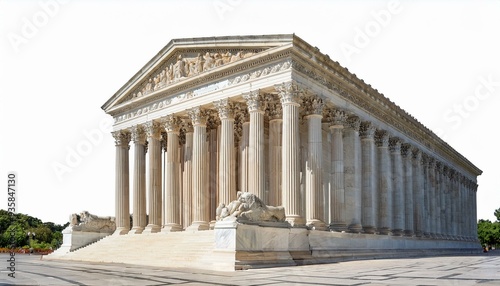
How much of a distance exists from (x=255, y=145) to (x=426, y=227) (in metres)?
32.3

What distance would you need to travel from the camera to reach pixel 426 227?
2422 inches

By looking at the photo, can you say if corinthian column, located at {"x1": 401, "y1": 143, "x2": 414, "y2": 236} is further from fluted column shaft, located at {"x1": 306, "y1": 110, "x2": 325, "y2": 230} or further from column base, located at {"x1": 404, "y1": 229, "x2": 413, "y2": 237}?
fluted column shaft, located at {"x1": 306, "y1": 110, "x2": 325, "y2": 230}

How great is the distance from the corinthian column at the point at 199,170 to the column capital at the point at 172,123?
3.14 meters

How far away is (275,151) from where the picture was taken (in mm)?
41719

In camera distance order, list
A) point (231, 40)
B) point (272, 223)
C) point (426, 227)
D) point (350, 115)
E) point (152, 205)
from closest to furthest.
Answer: point (272, 223), point (231, 40), point (350, 115), point (152, 205), point (426, 227)

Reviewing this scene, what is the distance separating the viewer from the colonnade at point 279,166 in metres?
38.2

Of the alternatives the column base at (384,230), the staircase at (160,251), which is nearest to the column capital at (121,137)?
the staircase at (160,251)

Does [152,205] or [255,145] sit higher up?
[255,145]

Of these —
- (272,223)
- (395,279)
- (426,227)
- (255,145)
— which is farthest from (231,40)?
(426,227)

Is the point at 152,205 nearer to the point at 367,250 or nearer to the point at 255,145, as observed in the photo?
the point at 255,145

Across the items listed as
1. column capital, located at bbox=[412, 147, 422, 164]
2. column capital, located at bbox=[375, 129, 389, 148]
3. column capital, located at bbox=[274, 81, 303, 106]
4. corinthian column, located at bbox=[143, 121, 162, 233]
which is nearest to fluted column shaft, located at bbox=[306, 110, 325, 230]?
column capital, located at bbox=[274, 81, 303, 106]

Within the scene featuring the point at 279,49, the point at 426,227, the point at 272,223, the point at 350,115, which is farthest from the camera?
the point at 426,227

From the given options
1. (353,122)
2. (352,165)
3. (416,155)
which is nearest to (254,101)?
(353,122)

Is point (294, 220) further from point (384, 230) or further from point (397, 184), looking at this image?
point (397, 184)
